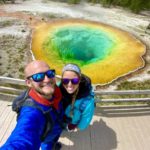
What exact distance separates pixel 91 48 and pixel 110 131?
13.1 metres

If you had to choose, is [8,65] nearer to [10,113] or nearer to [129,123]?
[10,113]

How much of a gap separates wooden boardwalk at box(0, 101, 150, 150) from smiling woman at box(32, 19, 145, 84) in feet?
23.8

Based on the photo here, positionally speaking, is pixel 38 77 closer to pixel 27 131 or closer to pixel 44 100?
pixel 44 100

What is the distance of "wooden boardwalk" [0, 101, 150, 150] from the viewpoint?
8.00 metres

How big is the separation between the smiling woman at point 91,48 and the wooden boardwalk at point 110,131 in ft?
23.8

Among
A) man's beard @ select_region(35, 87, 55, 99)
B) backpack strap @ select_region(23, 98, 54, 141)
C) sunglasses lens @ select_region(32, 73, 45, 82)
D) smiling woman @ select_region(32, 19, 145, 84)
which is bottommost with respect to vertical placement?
smiling woman @ select_region(32, 19, 145, 84)

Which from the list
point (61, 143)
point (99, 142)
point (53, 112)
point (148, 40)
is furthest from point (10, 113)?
point (148, 40)

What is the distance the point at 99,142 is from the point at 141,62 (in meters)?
12.5

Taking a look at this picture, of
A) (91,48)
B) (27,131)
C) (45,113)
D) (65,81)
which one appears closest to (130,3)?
(91,48)

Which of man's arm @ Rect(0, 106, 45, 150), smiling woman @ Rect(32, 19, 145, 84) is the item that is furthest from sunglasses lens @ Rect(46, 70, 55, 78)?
smiling woman @ Rect(32, 19, 145, 84)

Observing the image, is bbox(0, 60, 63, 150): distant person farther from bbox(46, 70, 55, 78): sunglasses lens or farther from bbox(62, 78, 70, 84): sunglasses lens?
bbox(62, 78, 70, 84): sunglasses lens

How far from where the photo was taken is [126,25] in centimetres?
2658

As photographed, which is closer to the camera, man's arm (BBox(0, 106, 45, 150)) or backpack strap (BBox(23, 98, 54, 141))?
man's arm (BBox(0, 106, 45, 150))

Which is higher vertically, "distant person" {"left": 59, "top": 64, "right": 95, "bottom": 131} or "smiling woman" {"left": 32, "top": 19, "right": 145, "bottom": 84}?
"distant person" {"left": 59, "top": 64, "right": 95, "bottom": 131}
